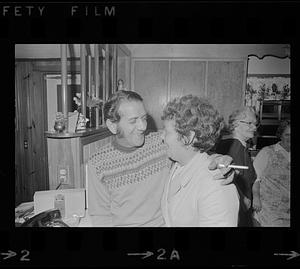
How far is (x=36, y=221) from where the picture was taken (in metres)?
1.67

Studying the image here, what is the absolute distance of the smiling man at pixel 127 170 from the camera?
163cm

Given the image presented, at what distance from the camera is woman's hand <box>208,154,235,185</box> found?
156 cm

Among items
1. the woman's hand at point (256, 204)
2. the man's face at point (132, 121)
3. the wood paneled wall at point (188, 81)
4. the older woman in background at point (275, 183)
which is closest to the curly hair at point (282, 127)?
the older woman in background at point (275, 183)

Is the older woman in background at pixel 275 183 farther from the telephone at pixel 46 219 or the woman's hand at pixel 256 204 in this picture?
the telephone at pixel 46 219

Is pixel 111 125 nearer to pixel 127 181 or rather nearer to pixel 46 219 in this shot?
pixel 127 181

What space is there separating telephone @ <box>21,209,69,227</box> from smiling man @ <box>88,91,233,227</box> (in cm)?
17

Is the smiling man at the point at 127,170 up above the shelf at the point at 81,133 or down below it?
below

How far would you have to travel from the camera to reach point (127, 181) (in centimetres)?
166

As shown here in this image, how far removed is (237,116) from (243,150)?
18cm

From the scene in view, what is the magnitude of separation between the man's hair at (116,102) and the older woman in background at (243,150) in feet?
1.67
